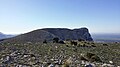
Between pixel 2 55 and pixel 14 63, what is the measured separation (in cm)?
301

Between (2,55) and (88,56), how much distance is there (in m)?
8.54

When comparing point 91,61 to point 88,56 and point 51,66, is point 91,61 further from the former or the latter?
point 51,66

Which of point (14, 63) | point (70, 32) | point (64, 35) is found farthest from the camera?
point (70, 32)

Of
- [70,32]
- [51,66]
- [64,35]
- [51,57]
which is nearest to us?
[51,66]

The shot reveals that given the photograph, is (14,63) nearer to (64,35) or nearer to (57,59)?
(57,59)

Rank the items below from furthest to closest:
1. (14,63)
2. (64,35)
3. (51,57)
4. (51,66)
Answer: (64,35)
(51,57)
(14,63)
(51,66)

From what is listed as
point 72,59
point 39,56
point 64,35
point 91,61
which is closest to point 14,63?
point 39,56

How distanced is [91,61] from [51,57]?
3.79m

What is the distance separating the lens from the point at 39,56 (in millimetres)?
21062

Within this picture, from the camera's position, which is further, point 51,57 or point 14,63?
point 51,57

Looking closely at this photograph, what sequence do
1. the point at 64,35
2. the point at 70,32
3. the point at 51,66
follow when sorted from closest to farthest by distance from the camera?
the point at 51,66 < the point at 64,35 < the point at 70,32

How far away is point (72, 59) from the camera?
19.8 meters

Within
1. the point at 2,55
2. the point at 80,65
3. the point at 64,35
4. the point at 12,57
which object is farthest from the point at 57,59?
the point at 64,35

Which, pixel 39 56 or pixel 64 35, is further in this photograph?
pixel 64 35
